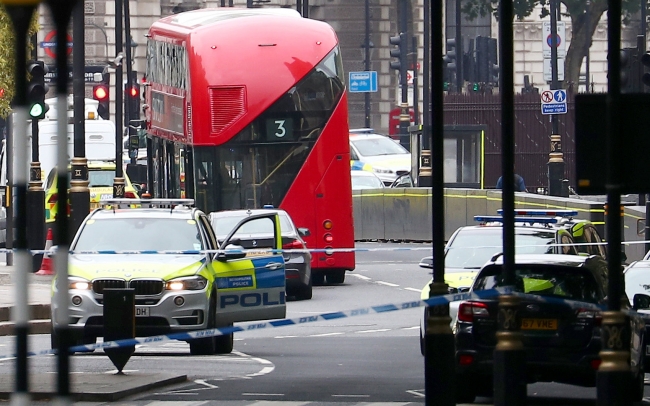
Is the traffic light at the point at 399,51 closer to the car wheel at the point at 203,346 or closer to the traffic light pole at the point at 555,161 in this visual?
the traffic light pole at the point at 555,161

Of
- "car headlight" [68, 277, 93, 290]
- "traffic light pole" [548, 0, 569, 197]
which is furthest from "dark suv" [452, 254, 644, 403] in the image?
"traffic light pole" [548, 0, 569, 197]

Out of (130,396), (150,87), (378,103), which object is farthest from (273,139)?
(378,103)

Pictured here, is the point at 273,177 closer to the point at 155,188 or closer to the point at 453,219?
the point at 155,188

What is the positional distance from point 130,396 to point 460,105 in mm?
30460

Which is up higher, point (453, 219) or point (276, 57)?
point (276, 57)

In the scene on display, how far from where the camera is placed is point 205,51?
991 inches

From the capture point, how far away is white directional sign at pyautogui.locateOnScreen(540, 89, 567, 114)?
3819cm

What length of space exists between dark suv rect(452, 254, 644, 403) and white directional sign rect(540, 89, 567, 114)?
25224mm

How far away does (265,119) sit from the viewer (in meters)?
25.5

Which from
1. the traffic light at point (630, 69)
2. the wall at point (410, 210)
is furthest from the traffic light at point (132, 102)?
the traffic light at point (630, 69)

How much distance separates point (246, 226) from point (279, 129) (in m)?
2.16

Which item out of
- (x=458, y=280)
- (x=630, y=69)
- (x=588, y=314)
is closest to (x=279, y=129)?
(x=630, y=69)

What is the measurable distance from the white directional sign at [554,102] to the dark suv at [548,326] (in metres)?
25.2

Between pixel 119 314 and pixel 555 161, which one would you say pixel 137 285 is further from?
pixel 555 161
